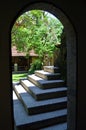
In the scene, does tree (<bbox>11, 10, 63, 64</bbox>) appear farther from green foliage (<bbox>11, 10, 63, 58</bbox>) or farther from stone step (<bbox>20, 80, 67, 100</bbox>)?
stone step (<bbox>20, 80, 67, 100</bbox>)

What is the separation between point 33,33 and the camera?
471 inches

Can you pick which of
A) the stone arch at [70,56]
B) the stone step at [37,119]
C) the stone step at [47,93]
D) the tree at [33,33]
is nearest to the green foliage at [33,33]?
the tree at [33,33]

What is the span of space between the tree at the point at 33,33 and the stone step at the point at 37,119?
258 inches

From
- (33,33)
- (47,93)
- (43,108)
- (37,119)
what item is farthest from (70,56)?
(33,33)

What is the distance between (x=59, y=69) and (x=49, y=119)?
2429 millimetres

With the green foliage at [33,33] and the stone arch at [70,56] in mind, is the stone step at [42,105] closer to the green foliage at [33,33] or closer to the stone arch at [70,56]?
the stone arch at [70,56]

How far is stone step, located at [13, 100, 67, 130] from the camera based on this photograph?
3.93 metres

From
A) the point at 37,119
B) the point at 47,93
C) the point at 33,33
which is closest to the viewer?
the point at 37,119

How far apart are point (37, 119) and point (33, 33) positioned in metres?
8.45

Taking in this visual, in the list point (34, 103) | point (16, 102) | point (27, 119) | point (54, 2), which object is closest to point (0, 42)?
point (54, 2)

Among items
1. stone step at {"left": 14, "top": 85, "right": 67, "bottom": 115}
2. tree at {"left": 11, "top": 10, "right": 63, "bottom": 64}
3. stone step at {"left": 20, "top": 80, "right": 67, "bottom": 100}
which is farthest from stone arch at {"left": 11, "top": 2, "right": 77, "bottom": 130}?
tree at {"left": 11, "top": 10, "right": 63, "bottom": 64}

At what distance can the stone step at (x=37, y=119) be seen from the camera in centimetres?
393

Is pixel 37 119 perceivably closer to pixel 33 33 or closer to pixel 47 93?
pixel 47 93

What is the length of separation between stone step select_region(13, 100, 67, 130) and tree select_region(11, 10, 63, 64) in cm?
655
